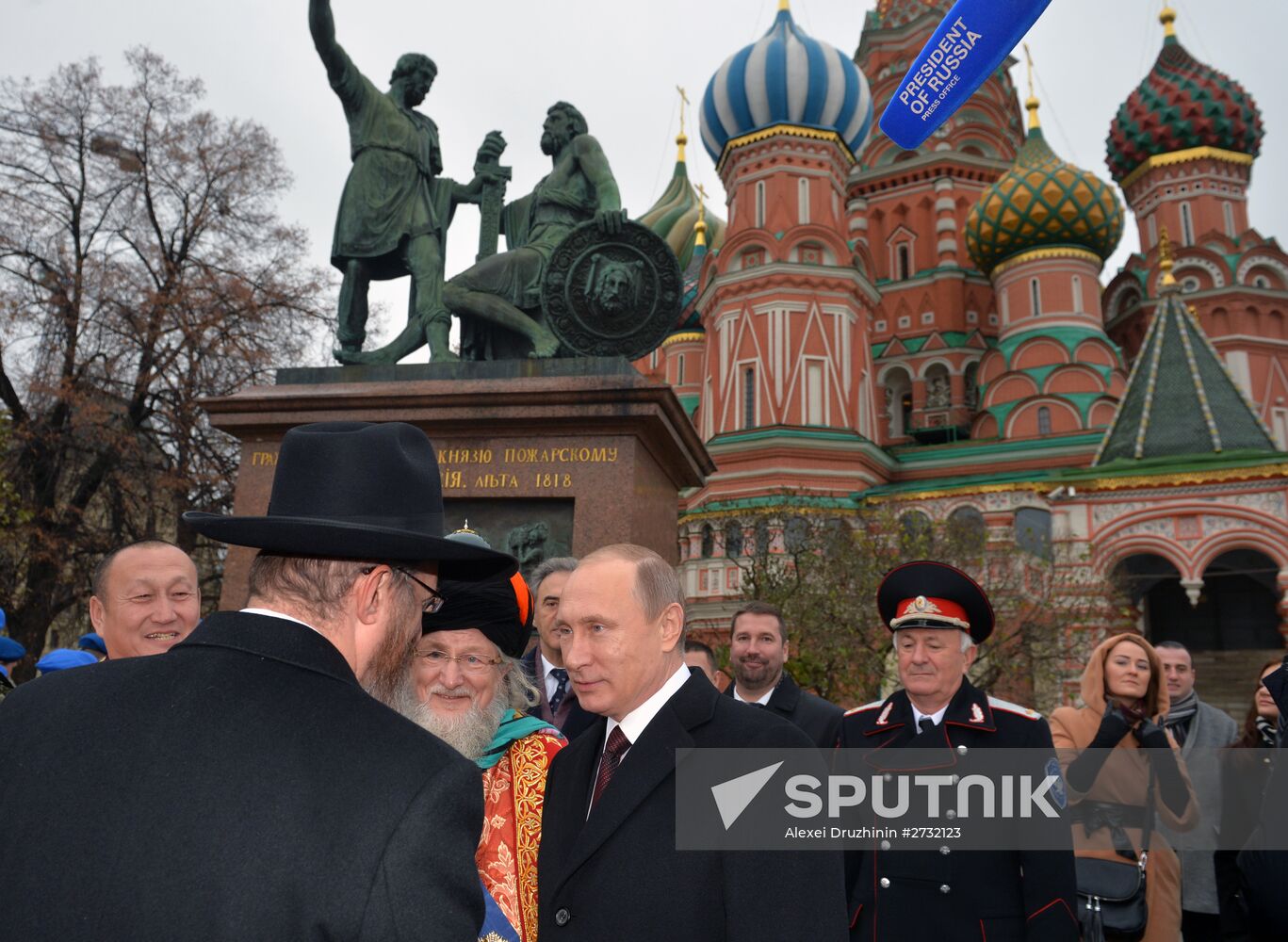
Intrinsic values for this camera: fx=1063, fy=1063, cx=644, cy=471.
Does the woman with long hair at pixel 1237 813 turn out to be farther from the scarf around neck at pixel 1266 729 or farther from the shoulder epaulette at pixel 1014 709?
the shoulder epaulette at pixel 1014 709

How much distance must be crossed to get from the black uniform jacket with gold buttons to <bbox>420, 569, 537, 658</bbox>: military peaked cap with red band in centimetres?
138

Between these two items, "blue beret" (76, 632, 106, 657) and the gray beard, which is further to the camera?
"blue beret" (76, 632, 106, 657)

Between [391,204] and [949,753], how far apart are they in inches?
257

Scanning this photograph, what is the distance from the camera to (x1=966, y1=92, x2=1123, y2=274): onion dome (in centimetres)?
3294

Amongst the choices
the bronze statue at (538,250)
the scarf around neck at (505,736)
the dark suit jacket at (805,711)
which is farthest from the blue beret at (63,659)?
the bronze statue at (538,250)

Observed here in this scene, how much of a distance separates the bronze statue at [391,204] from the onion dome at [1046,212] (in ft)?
93.3

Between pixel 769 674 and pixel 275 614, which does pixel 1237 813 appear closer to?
pixel 769 674

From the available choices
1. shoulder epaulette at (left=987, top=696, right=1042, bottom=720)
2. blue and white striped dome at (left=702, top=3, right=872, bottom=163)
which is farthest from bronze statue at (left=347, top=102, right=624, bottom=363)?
blue and white striped dome at (left=702, top=3, right=872, bottom=163)

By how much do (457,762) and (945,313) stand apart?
3785 cm

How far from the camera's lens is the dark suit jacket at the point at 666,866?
2.11 m

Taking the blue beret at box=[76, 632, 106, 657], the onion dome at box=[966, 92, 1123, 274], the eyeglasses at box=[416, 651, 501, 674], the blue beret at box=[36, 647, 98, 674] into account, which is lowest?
the eyeglasses at box=[416, 651, 501, 674]

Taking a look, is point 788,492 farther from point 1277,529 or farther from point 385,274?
point 385,274

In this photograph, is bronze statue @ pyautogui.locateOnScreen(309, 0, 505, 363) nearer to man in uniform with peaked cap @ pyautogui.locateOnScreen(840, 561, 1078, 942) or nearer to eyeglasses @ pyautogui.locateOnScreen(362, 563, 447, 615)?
man in uniform with peaked cap @ pyautogui.locateOnScreen(840, 561, 1078, 942)

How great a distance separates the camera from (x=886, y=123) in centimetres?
415
